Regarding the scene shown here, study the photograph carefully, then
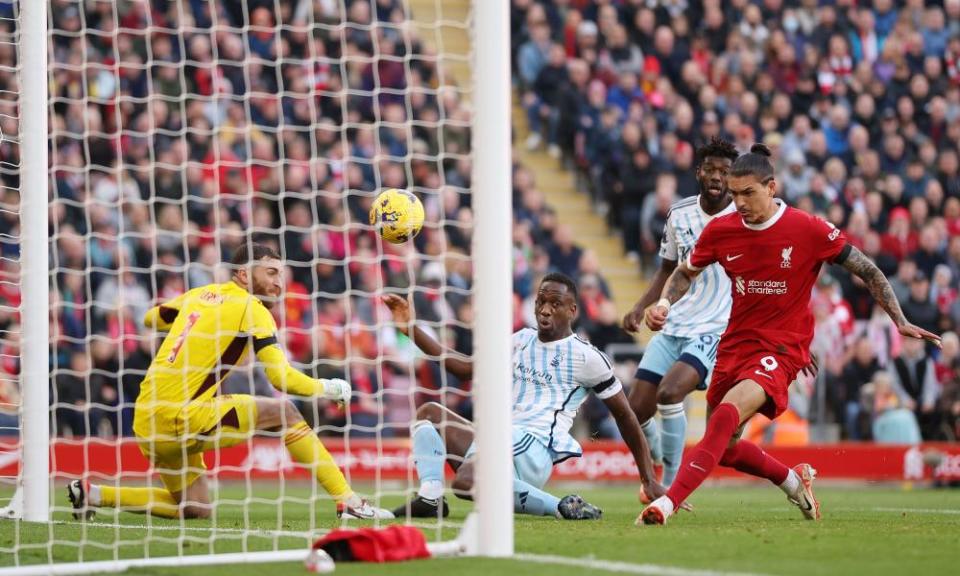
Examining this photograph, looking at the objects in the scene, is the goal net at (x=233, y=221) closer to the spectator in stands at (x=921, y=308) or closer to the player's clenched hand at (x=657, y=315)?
the player's clenched hand at (x=657, y=315)

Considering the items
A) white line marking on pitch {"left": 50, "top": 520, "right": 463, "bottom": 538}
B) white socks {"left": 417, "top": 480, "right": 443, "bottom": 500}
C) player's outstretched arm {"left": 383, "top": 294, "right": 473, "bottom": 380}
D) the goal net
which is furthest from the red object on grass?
the goal net

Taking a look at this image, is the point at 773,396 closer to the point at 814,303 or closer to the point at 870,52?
the point at 814,303

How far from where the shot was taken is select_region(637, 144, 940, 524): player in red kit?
780cm

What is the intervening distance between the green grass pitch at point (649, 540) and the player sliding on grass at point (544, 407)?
1.24 feet

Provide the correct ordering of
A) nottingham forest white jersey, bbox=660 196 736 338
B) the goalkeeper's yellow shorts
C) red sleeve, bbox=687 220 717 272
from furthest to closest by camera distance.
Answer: nottingham forest white jersey, bbox=660 196 736 338, the goalkeeper's yellow shorts, red sleeve, bbox=687 220 717 272

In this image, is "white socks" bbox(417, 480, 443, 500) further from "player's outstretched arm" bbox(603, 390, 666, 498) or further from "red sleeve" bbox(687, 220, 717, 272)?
"red sleeve" bbox(687, 220, 717, 272)

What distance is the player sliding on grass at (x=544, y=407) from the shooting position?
28.5ft

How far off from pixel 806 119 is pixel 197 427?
12832mm

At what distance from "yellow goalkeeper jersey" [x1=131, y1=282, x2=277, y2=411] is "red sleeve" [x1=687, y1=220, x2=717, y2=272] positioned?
251cm

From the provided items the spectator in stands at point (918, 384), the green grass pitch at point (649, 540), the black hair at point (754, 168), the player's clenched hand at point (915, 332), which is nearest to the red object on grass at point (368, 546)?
the green grass pitch at point (649, 540)

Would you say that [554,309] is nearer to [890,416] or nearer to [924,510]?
[924,510]

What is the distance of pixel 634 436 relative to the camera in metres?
9.03

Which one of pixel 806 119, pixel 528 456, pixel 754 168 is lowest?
pixel 528 456

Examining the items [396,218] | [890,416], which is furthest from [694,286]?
[890,416]
